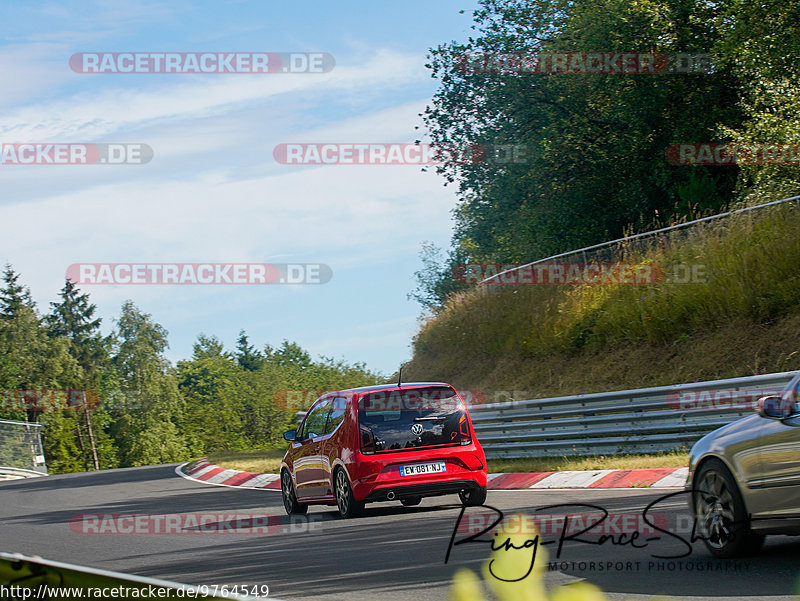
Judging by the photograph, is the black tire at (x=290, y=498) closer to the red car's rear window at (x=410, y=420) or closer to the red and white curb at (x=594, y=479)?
the red car's rear window at (x=410, y=420)

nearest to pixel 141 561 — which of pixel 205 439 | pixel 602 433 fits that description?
pixel 602 433

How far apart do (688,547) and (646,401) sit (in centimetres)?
846

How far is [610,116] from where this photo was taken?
111ft

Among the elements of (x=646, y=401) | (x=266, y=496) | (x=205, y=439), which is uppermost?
(x=646, y=401)

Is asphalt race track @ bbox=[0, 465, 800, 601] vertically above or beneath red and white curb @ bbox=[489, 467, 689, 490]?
above

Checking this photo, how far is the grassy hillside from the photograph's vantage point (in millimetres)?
18109

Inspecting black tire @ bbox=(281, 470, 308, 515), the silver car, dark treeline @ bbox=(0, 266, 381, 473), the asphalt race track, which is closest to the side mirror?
the silver car

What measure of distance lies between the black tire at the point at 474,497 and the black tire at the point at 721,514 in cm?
487

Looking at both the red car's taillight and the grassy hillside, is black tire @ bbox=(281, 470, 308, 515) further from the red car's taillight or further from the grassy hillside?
the grassy hillside

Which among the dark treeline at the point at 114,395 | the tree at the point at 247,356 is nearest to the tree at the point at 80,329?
the dark treeline at the point at 114,395

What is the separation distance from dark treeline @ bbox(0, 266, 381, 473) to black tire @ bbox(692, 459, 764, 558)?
270 feet

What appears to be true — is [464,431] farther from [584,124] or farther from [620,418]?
[584,124]

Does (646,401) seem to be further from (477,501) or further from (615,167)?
(615,167)

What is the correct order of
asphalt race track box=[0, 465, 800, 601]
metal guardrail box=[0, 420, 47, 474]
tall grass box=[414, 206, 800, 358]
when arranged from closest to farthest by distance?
asphalt race track box=[0, 465, 800, 601] → tall grass box=[414, 206, 800, 358] → metal guardrail box=[0, 420, 47, 474]
